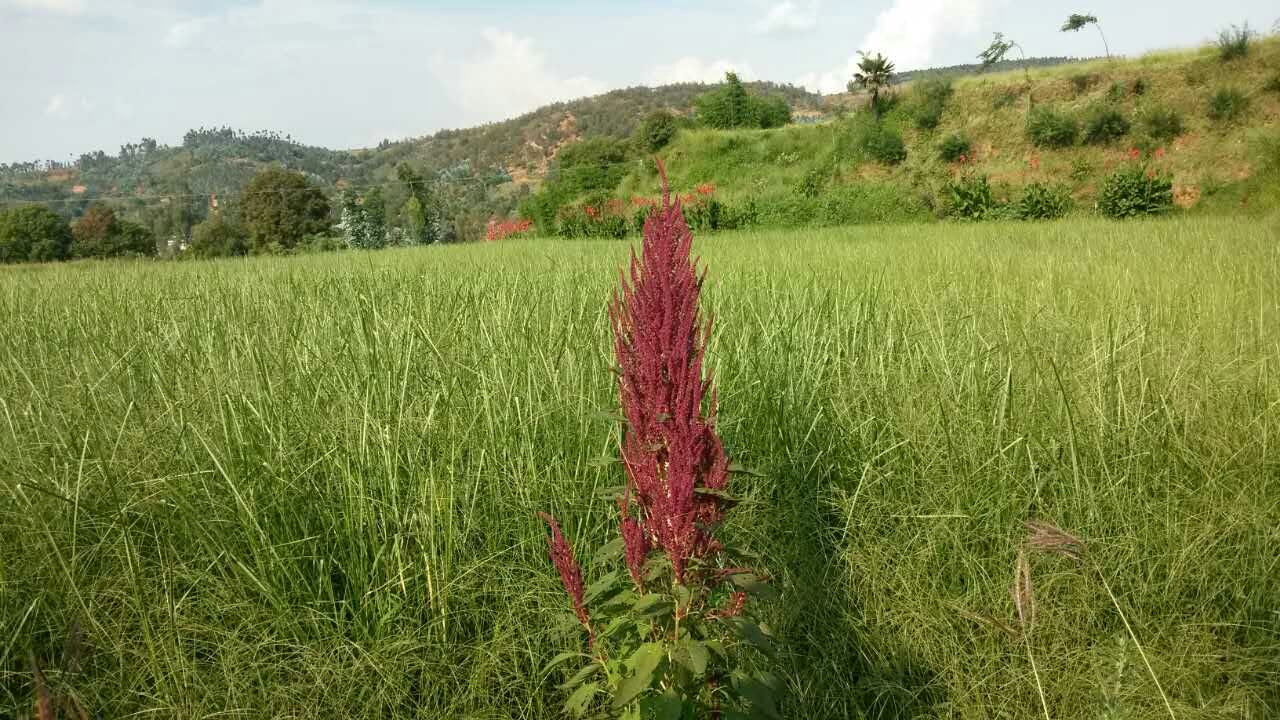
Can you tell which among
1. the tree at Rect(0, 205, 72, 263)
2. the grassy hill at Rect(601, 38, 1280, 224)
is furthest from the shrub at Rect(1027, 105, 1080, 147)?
the tree at Rect(0, 205, 72, 263)

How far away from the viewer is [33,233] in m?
18.4

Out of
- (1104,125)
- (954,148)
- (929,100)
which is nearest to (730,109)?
(929,100)

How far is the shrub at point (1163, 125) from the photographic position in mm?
14891

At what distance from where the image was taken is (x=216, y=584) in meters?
1.91

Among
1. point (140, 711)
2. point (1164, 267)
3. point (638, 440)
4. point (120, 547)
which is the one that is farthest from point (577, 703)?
point (1164, 267)

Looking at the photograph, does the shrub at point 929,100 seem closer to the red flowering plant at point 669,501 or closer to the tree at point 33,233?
the red flowering plant at point 669,501

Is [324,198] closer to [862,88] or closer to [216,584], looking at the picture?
[862,88]

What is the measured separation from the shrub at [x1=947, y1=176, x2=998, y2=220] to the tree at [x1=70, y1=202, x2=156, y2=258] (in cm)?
1956

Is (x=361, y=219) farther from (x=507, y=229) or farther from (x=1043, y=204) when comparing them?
(x=1043, y=204)

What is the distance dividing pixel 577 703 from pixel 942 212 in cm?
1579

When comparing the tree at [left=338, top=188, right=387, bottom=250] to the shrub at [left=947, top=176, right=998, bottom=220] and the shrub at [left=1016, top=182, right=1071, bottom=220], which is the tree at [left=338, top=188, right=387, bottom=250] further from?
the shrub at [left=1016, top=182, right=1071, bottom=220]

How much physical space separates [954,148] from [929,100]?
213 cm

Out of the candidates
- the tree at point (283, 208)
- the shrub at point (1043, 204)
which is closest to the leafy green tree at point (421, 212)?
the tree at point (283, 208)

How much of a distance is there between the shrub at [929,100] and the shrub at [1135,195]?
17.3 ft
